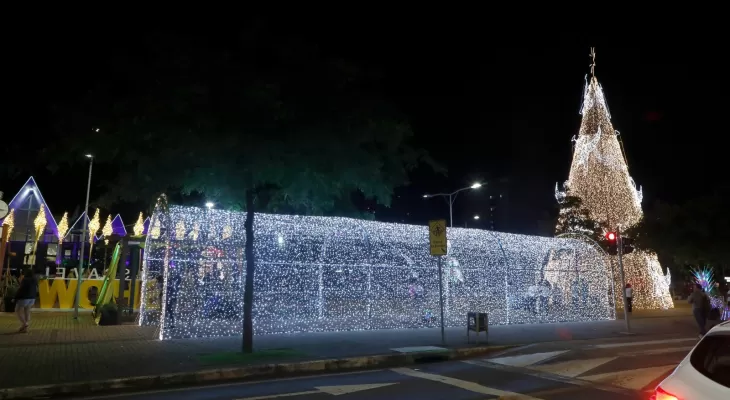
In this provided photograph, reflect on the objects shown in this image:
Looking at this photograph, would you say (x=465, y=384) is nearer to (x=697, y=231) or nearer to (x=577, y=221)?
(x=577, y=221)

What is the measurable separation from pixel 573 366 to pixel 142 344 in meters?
9.48

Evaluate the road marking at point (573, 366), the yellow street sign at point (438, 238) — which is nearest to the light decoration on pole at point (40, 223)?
the yellow street sign at point (438, 238)

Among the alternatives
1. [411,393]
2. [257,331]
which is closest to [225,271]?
[257,331]

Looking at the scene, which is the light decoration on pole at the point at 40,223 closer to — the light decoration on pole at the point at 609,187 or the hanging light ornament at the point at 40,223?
the hanging light ornament at the point at 40,223

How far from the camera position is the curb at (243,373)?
8312 millimetres

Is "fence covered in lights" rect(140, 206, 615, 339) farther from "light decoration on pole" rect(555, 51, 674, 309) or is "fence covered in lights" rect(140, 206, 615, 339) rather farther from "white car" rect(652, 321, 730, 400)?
"white car" rect(652, 321, 730, 400)

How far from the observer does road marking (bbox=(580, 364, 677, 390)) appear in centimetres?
905

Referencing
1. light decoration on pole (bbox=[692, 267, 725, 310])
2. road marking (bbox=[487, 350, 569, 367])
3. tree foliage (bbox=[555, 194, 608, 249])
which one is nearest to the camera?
road marking (bbox=[487, 350, 569, 367])

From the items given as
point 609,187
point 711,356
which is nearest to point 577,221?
point 609,187

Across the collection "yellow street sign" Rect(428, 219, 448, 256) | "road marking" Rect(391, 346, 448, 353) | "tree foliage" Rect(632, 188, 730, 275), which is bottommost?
"road marking" Rect(391, 346, 448, 353)

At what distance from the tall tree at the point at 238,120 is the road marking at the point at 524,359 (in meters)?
5.31

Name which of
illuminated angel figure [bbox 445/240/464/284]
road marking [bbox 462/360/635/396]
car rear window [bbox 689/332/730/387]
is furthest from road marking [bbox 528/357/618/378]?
illuminated angel figure [bbox 445/240/464/284]

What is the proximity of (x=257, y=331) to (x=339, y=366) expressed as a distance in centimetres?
502

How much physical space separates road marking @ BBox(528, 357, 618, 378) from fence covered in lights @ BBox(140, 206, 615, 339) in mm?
6990
